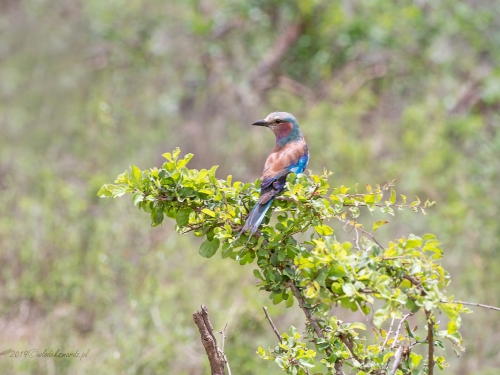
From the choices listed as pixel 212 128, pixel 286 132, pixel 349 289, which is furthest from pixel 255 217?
pixel 212 128

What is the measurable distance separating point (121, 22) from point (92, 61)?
3.49 ft

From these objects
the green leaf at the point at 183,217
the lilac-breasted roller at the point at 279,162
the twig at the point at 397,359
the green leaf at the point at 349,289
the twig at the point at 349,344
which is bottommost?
the twig at the point at 397,359

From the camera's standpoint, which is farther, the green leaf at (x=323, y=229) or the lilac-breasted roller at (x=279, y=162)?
the lilac-breasted roller at (x=279, y=162)

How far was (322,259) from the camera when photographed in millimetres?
2158

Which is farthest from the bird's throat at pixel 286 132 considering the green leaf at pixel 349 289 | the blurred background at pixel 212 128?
the green leaf at pixel 349 289

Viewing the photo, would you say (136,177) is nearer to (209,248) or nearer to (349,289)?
(209,248)

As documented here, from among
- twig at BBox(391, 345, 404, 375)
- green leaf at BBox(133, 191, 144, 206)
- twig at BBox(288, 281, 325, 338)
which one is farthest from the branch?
twig at BBox(391, 345, 404, 375)

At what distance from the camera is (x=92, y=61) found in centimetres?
Answer: 1214

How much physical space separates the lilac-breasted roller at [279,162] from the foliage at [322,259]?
43 mm

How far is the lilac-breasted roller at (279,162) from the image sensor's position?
98.9 inches

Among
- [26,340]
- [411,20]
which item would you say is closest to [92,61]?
[411,20]

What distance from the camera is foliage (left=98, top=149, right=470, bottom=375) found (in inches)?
84.1

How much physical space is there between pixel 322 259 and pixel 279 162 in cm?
184

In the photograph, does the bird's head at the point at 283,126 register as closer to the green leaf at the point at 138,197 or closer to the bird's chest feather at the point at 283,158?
the bird's chest feather at the point at 283,158
